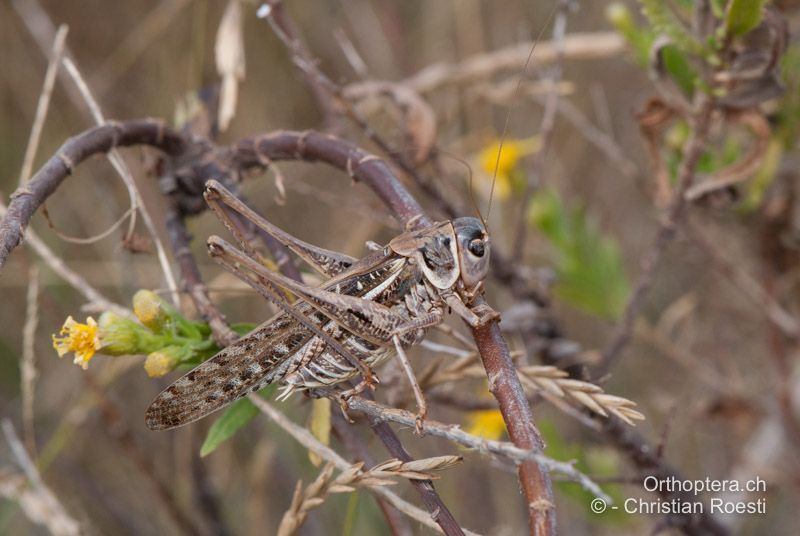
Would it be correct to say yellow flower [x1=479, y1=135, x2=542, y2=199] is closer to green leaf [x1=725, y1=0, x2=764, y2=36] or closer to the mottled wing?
green leaf [x1=725, y1=0, x2=764, y2=36]

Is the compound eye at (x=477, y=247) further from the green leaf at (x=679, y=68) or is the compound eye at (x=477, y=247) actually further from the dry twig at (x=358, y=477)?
the green leaf at (x=679, y=68)

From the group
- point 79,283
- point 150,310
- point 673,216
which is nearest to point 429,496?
point 150,310

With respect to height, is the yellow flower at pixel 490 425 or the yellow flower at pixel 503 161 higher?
the yellow flower at pixel 503 161

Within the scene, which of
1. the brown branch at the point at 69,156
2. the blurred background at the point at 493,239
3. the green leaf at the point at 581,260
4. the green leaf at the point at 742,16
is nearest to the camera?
the brown branch at the point at 69,156

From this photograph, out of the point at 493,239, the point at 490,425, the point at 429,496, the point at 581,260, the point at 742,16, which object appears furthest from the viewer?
the point at 493,239

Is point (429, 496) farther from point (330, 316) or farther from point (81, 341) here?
point (81, 341)

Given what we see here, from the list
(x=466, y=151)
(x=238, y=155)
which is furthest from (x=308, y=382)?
(x=466, y=151)

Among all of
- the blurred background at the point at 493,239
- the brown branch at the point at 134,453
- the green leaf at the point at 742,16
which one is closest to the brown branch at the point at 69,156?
the blurred background at the point at 493,239

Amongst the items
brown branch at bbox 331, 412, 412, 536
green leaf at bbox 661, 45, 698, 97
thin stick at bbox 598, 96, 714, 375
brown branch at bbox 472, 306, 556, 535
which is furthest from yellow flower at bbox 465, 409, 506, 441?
brown branch at bbox 472, 306, 556, 535
